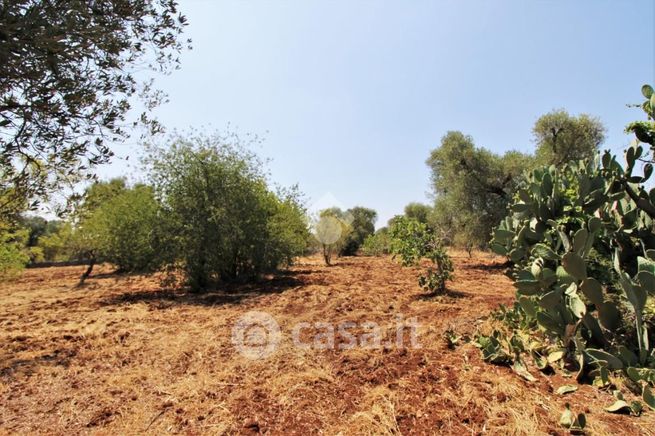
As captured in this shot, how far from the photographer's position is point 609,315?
267cm

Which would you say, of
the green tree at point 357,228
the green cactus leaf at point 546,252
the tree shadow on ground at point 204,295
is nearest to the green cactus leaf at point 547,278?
the green cactus leaf at point 546,252

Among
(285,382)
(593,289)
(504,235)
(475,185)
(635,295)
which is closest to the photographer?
(635,295)

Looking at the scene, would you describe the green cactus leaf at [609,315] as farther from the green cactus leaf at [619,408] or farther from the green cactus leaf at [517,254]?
the green cactus leaf at [517,254]

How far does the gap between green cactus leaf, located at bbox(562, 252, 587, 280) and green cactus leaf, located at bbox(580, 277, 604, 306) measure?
0.04m

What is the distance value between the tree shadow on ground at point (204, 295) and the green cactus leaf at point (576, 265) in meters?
6.99

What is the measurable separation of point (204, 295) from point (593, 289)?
29.6 feet

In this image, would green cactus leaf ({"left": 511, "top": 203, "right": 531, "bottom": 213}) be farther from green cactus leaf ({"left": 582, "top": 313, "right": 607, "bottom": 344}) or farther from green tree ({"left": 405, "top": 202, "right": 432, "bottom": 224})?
green tree ({"left": 405, "top": 202, "right": 432, "bottom": 224})

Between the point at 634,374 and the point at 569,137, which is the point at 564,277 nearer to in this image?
the point at 634,374

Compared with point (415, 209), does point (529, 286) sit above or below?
below

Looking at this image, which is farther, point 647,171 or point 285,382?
point 285,382

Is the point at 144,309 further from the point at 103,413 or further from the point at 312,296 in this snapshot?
the point at 103,413

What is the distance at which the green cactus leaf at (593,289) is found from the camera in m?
2.55

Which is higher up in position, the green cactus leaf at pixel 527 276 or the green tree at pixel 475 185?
the green tree at pixel 475 185

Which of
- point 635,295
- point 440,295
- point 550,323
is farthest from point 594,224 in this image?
point 440,295
